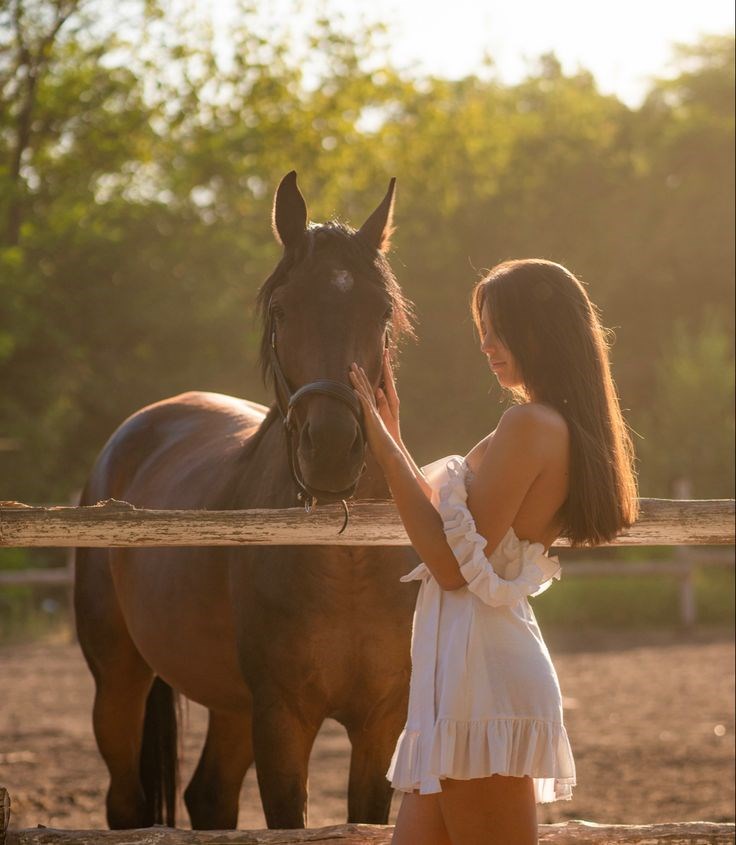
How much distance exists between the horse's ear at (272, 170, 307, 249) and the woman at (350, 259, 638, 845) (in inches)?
48.0

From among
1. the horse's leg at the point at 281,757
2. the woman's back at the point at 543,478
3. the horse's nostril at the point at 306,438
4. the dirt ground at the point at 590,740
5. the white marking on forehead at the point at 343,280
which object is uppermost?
the white marking on forehead at the point at 343,280

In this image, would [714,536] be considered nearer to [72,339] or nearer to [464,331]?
[72,339]

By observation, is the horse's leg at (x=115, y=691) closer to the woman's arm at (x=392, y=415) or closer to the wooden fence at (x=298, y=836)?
the wooden fence at (x=298, y=836)

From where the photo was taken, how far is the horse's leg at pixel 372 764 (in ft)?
12.1

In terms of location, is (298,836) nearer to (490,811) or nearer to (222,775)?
(490,811)

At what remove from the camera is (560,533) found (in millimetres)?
2551

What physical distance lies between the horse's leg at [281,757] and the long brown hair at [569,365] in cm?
142

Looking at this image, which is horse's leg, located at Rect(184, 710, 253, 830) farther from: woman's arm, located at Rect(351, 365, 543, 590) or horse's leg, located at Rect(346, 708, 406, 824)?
woman's arm, located at Rect(351, 365, 543, 590)

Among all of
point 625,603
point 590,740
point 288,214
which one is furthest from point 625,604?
point 288,214

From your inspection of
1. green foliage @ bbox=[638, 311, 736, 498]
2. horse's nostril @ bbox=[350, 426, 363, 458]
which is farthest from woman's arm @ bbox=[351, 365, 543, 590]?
green foliage @ bbox=[638, 311, 736, 498]

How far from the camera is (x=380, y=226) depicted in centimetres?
371

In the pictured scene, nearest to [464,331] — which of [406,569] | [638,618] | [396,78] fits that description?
[396,78]

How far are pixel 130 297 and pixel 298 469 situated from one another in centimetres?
1896

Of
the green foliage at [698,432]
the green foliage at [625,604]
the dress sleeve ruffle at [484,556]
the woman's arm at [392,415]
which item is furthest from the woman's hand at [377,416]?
the green foliage at [698,432]
